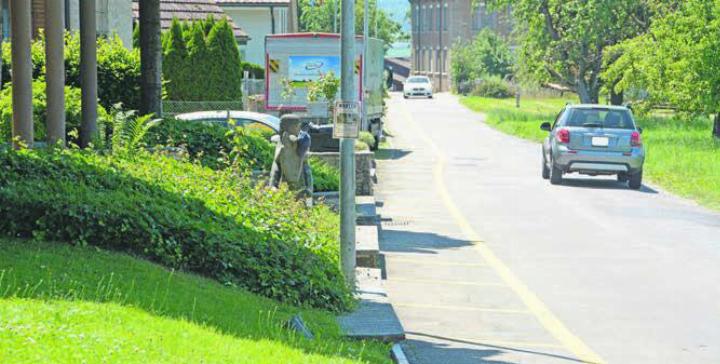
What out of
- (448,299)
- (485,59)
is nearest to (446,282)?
(448,299)

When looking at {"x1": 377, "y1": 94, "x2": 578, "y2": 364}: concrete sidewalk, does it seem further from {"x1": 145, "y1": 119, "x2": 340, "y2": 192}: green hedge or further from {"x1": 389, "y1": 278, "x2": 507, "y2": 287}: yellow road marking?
{"x1": 145, "y1": 119, "x2": 340, "y2": 192}: green hedge

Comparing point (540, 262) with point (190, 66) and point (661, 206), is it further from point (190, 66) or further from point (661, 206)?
point (190, 66)

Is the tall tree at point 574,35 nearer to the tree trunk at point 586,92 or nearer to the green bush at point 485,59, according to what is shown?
the tree trunk at point 586,92

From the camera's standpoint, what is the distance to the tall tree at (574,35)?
197ft

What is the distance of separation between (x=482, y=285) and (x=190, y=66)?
65.3 feet

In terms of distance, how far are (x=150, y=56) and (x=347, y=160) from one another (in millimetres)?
8417

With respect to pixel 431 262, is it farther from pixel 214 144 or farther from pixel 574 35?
pixel 574 35

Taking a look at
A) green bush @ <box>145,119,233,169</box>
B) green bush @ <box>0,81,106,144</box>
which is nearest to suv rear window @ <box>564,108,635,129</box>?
green bush @ <box>145,119,233,169</box>

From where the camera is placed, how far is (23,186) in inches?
454

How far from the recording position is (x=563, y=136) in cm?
2880

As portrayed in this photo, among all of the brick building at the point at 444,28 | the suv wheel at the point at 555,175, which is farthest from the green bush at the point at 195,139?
the brick building at the point at 444,28

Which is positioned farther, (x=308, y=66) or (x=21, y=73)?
(x=308, y=66)

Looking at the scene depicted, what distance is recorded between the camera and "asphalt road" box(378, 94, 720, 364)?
11836 millimetres

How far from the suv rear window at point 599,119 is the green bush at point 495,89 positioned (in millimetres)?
66954
